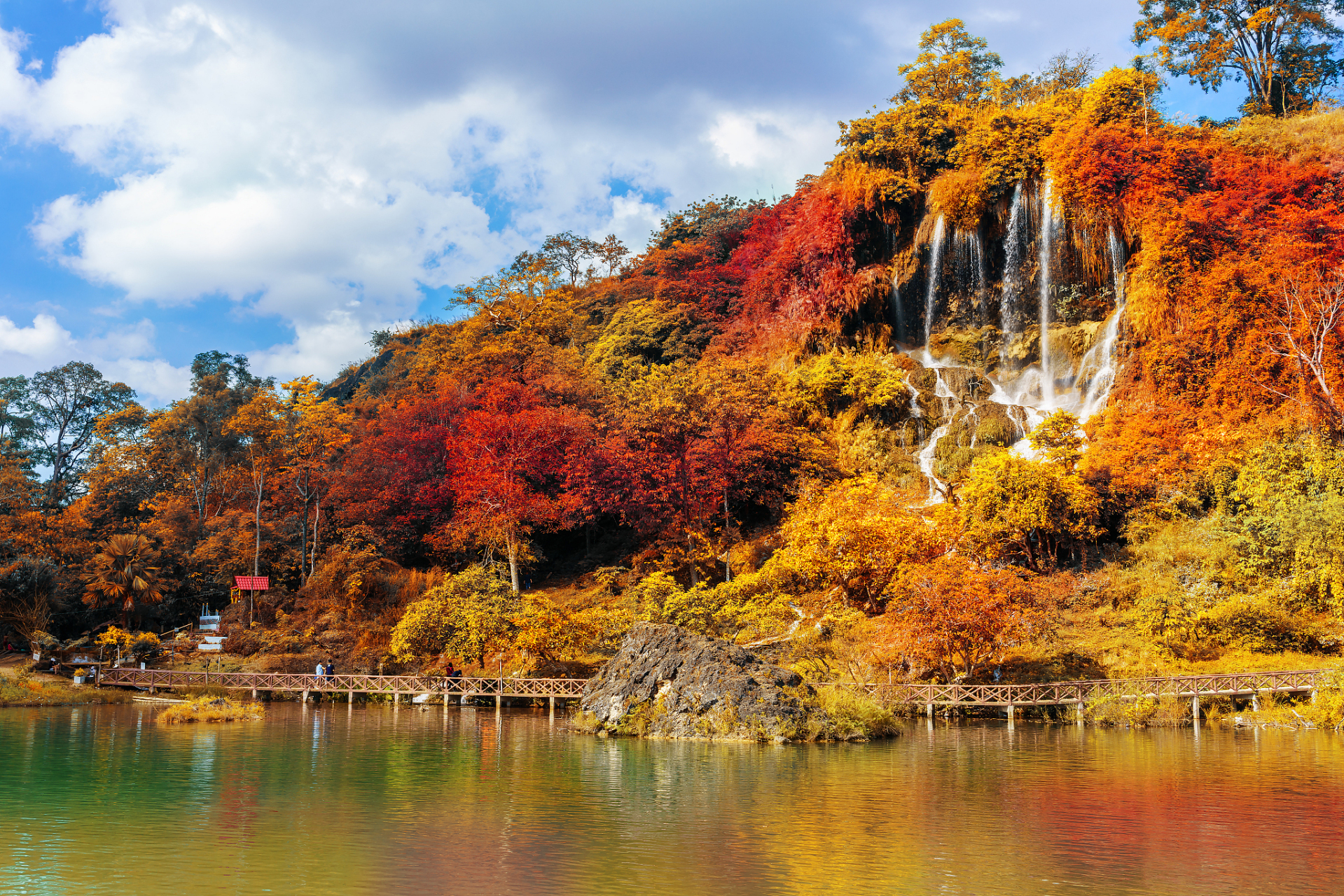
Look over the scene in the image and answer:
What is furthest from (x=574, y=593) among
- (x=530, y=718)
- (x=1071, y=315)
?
(x=1071, y=315)

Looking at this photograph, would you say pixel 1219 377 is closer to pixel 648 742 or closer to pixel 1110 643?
pixel 1110 643

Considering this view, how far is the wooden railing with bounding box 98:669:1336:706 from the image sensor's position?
2462 cm

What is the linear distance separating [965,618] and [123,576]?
122ft

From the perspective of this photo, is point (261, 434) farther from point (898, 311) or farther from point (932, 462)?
point (932, 462)

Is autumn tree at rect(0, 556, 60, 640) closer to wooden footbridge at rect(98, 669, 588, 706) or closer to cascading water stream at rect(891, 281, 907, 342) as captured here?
wooden footbridge at rect(98, 669, 588, 706)

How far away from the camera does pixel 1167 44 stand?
160 feet

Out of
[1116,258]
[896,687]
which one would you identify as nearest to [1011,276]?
[1116,258]

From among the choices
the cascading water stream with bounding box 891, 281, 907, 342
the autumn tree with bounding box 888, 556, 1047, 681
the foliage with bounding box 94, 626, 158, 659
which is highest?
the cascading water stream with bounding box 891, 281, 907, 342

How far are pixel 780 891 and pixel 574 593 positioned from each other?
3339 cm

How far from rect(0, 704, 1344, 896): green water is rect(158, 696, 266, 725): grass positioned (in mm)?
5543

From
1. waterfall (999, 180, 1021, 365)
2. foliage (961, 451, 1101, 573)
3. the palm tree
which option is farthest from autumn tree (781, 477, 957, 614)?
the palm tree

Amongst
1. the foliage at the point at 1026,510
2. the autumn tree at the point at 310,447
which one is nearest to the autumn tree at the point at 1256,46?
the foliage at the point at 1026,510

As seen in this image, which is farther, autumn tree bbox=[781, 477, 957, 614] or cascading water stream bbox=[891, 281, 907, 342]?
cascading water stream bbox=[891, 281, 907, 342]

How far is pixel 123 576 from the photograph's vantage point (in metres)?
41.5
